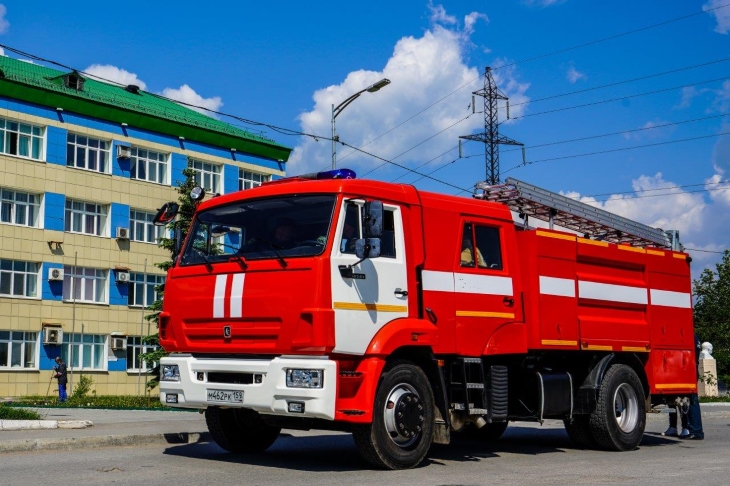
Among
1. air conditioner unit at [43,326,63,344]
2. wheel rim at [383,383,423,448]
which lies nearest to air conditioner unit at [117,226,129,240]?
air conditioner unit at [43,326,63,344]

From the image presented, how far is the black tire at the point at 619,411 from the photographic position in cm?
1280

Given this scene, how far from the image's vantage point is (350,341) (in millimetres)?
9688

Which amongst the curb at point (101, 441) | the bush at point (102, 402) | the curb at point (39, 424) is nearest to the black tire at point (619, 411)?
the curb at point (101, 441)

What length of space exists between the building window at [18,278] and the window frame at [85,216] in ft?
8.25

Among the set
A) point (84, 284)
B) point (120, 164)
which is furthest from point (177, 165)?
point (84, 284)

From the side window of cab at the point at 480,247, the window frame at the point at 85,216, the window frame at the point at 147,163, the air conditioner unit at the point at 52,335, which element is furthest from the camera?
the window frame at the point at 147,163

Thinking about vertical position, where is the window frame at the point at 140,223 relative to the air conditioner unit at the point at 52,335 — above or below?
above

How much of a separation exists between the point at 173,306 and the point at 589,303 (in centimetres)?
555

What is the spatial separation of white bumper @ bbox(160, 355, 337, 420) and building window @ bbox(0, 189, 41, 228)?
33.9m

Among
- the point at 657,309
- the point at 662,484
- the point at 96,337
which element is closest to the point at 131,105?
the point at 96,337

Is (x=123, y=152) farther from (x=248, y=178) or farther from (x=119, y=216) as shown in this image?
(x=248, y=178)

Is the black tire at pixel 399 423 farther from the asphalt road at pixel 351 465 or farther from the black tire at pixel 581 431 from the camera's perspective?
the black tire at pixel 581 431

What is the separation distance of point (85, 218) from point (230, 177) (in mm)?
9227

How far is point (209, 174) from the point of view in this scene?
50844mm
